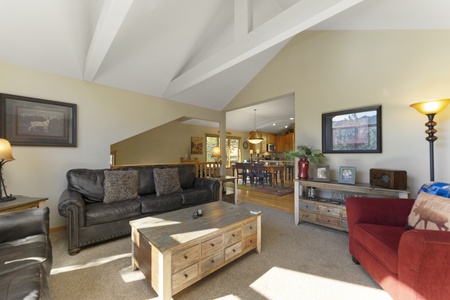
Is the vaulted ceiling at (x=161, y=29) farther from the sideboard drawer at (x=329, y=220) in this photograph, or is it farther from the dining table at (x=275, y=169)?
the dining table at (x=275, y=169)

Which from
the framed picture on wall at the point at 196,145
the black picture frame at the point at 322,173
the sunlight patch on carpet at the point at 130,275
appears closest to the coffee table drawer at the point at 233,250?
the sunlight patch on carpet at the point at 130,275

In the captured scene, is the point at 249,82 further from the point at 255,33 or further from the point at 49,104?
the point at 49,104

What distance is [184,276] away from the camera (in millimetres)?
1466

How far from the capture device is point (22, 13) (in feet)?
7.10

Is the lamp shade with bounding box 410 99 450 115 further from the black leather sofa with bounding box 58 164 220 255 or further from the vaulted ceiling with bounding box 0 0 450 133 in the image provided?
the black leather sofa with bounding box 58 164 220 255

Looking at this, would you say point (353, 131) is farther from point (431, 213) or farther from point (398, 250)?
point (398, 250)

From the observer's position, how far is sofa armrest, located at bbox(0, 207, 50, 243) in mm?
1487

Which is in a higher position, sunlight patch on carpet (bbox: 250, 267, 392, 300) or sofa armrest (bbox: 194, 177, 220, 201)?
sofa armrest (bbox: 194, 177, 220, 201)

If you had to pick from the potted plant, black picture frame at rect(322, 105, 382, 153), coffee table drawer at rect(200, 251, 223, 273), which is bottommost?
coffee table drawer at rect(200, 251, 223, 273)

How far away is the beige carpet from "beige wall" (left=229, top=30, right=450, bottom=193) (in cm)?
148

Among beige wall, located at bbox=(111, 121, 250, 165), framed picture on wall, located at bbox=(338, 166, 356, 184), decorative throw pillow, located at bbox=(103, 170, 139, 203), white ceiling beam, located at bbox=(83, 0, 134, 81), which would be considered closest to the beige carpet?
decorative throw pillow, located at bbox=(103, 170, 139, 203)

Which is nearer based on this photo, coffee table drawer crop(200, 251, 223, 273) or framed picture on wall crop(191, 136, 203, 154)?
coffee table drawer crop(200, 251, 223, 273)

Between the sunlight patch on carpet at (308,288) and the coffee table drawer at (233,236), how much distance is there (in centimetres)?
39

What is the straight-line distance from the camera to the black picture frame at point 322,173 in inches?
115
